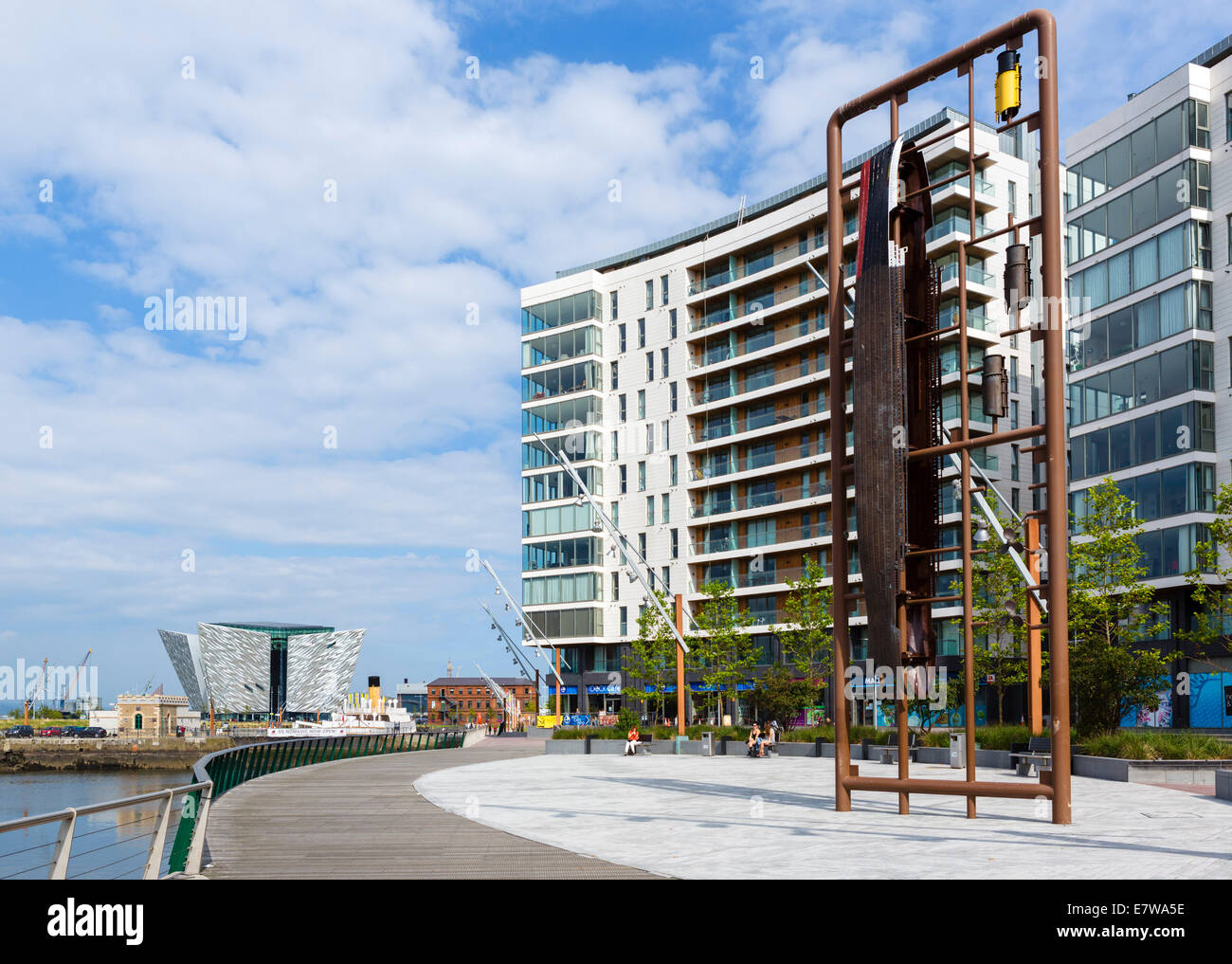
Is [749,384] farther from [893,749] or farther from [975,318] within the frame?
[893,749]

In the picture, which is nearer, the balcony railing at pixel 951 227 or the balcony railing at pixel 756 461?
the balcony railing at pixel 951 227

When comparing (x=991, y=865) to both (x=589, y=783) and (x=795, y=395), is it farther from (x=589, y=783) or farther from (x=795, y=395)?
(x=795, y=395)

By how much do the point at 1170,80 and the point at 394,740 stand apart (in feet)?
147

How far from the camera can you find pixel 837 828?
16.4 meters

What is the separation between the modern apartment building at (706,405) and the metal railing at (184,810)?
109ft

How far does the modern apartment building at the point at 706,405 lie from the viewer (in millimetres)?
67500

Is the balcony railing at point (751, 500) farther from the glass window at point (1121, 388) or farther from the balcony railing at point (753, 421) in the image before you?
the glass window at point (1121, 388)

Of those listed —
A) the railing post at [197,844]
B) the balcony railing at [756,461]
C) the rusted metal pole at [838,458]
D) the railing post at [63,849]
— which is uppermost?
the balcony railing at [756,461]

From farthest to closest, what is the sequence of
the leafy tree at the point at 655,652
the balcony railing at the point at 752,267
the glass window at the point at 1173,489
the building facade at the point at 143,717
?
the building facade at the point at 143,717, the balcony railing at the point at 752,267, the leafy tree at the point at 655,652, the glass window at the point at 1173,489

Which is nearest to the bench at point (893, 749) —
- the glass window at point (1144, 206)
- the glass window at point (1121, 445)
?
the glass window at point (1121, 445)

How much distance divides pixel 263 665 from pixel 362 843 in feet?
540

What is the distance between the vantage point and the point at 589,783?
26.8 m

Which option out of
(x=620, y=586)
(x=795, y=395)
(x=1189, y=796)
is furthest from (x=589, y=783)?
(x=620, y=586)

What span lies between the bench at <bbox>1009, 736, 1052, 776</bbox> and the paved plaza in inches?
32.8
